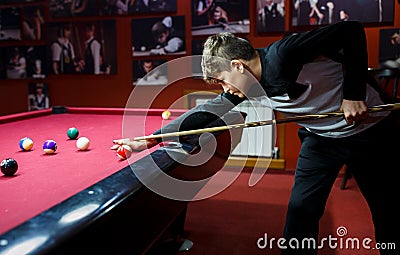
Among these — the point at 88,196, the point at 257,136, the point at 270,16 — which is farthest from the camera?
the point at 257,136

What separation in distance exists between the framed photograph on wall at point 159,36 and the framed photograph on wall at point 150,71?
0.09 meters

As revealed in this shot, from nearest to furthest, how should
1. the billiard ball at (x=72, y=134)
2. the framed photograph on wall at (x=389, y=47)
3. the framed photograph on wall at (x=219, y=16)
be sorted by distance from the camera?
the billiard ball at (x=72, y=134)
the framed photograph on wall at (x=389, y=47)
the framed photograph on wall at (x=219, y=16)

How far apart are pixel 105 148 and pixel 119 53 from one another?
257 centimetres

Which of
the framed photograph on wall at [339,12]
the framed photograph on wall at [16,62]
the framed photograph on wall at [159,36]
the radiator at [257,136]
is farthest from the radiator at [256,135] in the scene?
the framed photograph on wall at [16,62]

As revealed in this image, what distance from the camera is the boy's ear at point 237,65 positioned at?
5.10ft

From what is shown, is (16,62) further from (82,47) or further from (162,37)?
(162,37)

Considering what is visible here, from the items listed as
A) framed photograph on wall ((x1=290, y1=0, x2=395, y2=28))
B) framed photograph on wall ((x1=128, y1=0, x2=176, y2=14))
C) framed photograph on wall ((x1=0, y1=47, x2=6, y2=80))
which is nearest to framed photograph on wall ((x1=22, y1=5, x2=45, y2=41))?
framed photograph on wall ((x1=0, y1=47, x2=6, y2=80))

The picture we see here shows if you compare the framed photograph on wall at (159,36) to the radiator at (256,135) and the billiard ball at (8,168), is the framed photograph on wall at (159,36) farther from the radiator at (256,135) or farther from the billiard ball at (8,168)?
the billiard ball at (8,168)

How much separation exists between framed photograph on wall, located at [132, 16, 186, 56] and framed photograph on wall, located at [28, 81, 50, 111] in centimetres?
117

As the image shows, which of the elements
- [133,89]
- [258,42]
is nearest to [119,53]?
[133,89]

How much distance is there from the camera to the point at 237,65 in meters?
1.56

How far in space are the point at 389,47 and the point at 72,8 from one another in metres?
3.08

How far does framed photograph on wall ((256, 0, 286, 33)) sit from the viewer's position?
11.7 feet

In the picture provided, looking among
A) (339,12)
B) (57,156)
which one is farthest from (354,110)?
(339,12)
